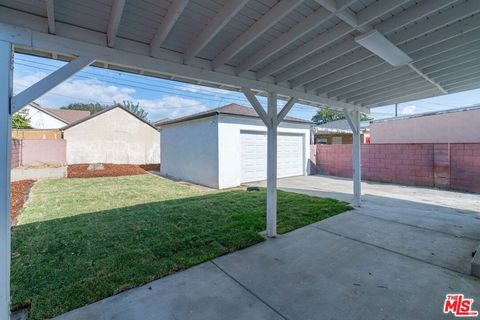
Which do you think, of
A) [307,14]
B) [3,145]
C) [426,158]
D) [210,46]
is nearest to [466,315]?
[307,14]

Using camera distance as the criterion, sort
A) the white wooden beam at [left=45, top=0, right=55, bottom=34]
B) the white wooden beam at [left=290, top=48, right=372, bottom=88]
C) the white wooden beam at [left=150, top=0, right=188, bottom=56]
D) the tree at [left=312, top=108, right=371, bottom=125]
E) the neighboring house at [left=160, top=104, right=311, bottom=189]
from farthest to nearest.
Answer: the tree at [left=312, top=108, right=371, bottom=125] → the neighboring house at [left=160, top=104, right=311, bottom=189] → the white wooden beam at [left=290, top=48, right=372, bottom=88] → the white wooden beam at [left=150, top=0, right=188, bottom=56] → the white wooden beam at [left=45, top=0, right=55, bottom=34]

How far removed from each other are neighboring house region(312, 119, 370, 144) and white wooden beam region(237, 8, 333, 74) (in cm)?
1525

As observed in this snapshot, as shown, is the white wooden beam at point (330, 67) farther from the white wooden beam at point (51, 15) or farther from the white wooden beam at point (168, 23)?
the white wooden beam at point (51, 15)

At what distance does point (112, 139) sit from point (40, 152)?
544 centimetres

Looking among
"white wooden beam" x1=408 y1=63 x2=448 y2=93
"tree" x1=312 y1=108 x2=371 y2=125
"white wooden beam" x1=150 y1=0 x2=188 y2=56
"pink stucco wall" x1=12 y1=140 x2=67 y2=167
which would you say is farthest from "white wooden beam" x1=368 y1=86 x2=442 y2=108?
"tree" x1=312 y1=108 x2=371 y2=125

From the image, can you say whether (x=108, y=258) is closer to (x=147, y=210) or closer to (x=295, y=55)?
(x=147, y=210)

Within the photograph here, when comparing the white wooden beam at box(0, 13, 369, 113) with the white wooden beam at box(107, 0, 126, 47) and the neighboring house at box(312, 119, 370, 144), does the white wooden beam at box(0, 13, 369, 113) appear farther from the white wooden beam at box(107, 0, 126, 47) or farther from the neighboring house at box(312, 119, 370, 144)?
the neighboring house at box(312, 119, 370, 144)

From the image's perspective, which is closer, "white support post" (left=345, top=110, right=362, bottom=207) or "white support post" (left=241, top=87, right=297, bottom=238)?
"white support post" (left=241, top=87, right=297, bottom=238)

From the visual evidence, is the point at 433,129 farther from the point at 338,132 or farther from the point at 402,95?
the point at 338,132

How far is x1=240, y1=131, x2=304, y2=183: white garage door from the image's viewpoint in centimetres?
1080

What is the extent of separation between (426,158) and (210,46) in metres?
9.93

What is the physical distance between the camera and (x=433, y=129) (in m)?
11.7

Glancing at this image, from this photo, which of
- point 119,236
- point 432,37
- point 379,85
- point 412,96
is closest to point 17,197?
point 119,236

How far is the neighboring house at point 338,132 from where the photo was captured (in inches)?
756
